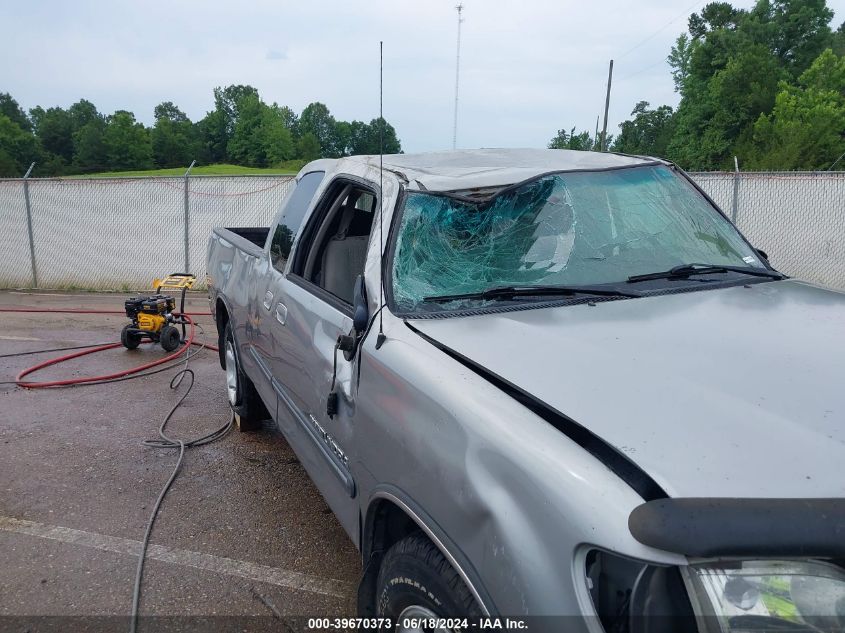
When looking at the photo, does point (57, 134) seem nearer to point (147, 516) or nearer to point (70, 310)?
point (70, 310)

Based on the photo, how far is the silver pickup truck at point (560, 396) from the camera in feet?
4.35

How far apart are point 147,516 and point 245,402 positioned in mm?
1229

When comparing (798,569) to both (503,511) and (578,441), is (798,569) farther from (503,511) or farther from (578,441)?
(503,511)

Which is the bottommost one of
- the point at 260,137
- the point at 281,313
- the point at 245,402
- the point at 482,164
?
the point at 245,402

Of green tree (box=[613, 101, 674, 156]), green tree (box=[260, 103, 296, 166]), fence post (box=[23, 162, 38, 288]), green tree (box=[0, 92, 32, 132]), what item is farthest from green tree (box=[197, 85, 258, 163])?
fence post (box=[23, 162, 38, 288])

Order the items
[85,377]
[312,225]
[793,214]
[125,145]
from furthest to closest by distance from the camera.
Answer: [125,145]
[793,214]
[85,377]
[312,225]

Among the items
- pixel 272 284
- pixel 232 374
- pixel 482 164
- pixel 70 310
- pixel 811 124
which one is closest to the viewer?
pixel 482 164

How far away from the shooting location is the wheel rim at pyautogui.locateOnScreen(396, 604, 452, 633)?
182cm

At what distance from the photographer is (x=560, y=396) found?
1.74 metres

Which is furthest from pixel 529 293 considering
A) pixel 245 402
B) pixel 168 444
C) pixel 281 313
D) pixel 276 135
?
pixel 276 135

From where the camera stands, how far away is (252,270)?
14.1 feet

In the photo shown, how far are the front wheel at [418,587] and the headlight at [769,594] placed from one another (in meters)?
0.54

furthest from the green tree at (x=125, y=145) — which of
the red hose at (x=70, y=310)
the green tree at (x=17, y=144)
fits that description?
the red hose at (x=70, y=310)

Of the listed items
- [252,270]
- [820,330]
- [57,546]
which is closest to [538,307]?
[820,330]
